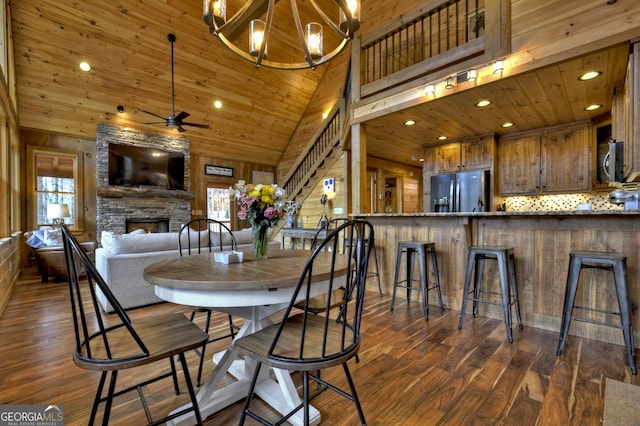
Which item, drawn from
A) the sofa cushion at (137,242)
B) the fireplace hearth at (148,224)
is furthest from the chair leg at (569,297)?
the fireplace hearth at (148,224)

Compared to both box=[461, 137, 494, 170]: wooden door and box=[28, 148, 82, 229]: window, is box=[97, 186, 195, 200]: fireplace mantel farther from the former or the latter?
box=[461, 137, 494, 170]: wooden door

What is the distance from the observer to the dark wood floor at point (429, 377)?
1567 mm

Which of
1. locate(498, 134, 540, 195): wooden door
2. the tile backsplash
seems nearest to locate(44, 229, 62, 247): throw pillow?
locate(498, 134, 540, 195): wooden door

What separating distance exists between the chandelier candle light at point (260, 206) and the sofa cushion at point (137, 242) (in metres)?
2.05

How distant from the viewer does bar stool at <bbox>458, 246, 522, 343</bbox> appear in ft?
8.29

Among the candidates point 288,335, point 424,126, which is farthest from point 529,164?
point 288,335

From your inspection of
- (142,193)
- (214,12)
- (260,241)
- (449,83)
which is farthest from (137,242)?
(142,193)

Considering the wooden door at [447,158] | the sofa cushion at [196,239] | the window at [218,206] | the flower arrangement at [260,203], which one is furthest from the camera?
the window at [218,206]

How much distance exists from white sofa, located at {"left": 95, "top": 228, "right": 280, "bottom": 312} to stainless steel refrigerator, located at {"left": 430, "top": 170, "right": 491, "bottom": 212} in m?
4.25

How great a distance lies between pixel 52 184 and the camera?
6.04 meters

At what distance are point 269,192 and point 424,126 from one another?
11.9 feet

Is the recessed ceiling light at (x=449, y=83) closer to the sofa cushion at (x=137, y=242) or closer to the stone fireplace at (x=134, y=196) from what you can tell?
the sofa cushion at (x=137, y=242)

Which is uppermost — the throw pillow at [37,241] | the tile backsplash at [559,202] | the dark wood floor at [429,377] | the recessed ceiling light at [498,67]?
the recessed ceiling light at [498,67]

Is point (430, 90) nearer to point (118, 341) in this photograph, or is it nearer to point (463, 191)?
point (463, 191)
